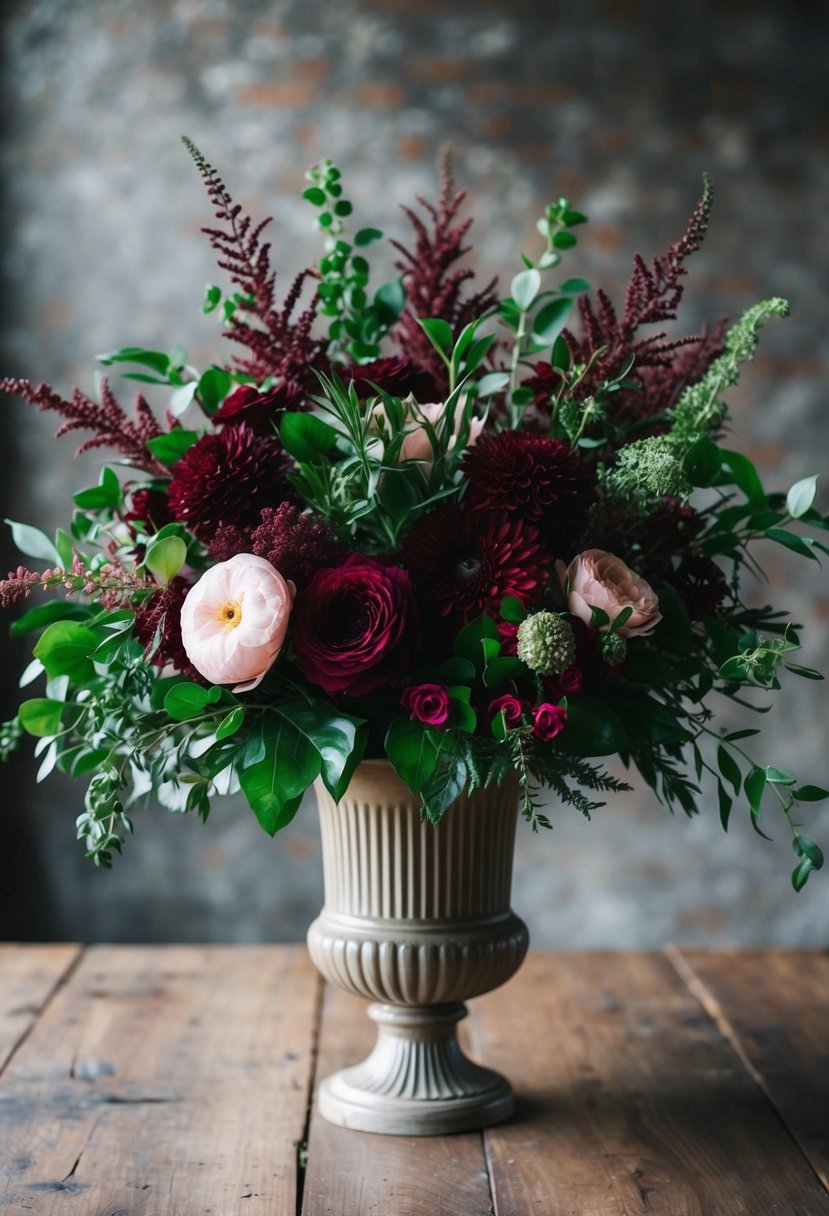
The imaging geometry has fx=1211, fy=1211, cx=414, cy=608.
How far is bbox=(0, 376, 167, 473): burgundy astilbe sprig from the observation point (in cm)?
93

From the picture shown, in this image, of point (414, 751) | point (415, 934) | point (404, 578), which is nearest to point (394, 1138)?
point (415, 934)

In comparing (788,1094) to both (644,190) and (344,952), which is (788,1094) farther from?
(644,190)

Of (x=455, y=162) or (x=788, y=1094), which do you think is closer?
(x=788, y=1094)

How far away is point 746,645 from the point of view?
841 mm

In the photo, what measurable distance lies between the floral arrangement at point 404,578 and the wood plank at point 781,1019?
0.92 feet

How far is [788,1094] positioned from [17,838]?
1586mm

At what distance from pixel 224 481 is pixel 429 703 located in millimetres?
212

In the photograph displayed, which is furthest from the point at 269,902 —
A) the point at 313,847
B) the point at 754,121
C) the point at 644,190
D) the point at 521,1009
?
the point at 754,121

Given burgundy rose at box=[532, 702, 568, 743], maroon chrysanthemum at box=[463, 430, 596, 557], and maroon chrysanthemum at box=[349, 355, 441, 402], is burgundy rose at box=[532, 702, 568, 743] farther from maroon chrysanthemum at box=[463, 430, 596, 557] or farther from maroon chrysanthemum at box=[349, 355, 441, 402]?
maroon chrysanthemum at box=[349, 355, 441, 402]

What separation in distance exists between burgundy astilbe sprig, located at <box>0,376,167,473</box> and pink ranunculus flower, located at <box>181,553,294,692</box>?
199 millimetres

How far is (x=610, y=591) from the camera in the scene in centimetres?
80

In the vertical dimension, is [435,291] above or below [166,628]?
above

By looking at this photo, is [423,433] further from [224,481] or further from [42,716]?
[42,716]

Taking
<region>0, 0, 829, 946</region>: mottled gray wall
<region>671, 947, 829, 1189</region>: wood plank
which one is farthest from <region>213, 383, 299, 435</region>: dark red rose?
<region>0, 0, 829, 946</region>: mottled gray wall
